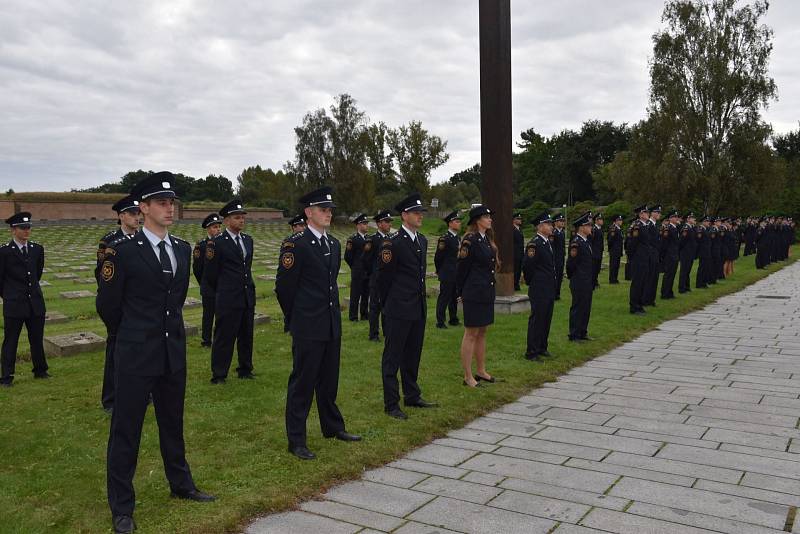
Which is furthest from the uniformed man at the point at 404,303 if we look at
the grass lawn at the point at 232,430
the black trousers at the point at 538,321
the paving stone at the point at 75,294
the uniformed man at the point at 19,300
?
the paving stone at the point at 75,294

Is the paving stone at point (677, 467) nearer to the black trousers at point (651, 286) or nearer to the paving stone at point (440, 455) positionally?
the paving stone at point (440, 455)

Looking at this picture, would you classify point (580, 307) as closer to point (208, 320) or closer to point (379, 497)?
point (208, 320)

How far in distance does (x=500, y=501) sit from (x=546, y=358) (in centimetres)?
465

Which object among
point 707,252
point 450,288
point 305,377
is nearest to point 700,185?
point 707,252

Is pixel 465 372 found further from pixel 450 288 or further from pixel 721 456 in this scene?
pixel 450 288

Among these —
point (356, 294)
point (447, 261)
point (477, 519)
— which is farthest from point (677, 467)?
point (356, 294)

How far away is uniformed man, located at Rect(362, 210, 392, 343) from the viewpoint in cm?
1023

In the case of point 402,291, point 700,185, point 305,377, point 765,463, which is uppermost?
point 700,185

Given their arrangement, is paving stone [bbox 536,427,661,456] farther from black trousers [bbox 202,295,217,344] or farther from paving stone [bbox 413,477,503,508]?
black trousers [bbox 202,295,217,344]

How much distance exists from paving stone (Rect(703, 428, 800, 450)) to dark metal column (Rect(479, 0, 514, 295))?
7.19 metres

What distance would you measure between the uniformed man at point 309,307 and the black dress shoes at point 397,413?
0.95m

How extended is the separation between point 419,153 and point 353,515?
6591 centimetres

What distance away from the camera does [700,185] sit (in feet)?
119

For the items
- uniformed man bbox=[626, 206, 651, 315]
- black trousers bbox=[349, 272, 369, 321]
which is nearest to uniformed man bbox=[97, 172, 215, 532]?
black trousers bbox=[349, 272, 369, 321]
